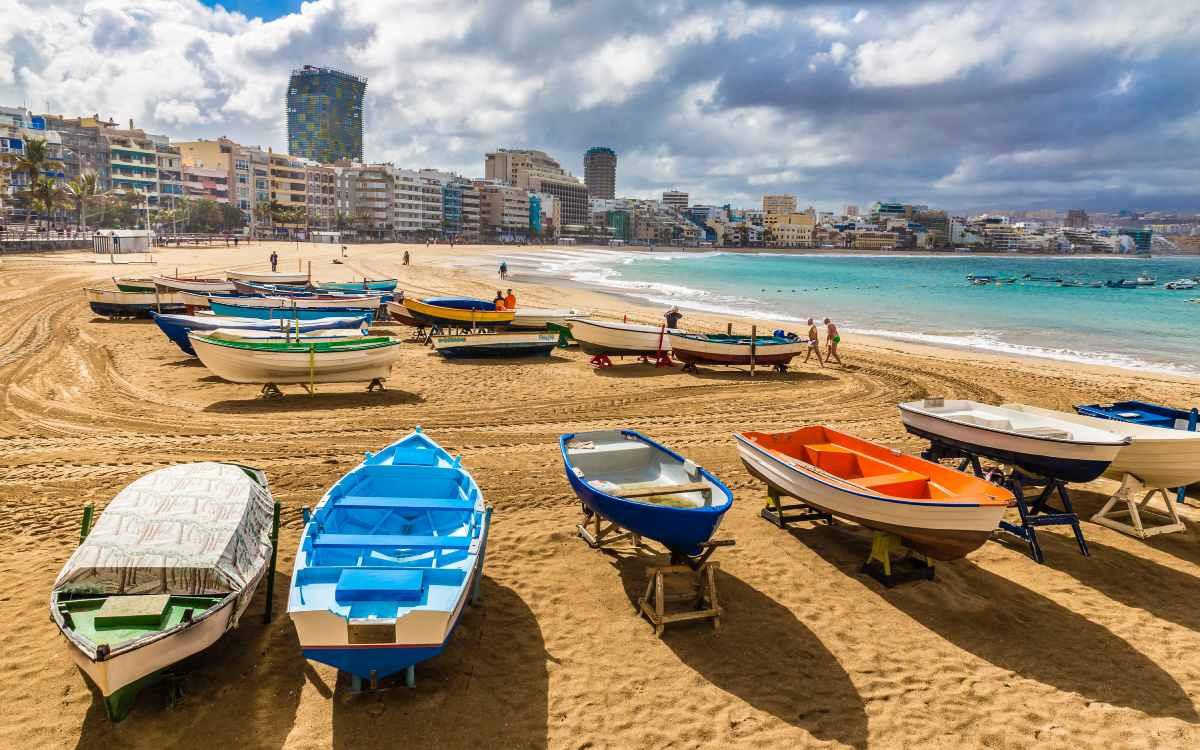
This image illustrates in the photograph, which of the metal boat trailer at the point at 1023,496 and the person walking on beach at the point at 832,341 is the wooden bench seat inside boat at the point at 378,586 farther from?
the person walking on beach at the point at 832,341

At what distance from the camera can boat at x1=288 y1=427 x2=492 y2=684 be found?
5324 millimetres

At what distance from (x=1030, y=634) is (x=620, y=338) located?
45.6ft

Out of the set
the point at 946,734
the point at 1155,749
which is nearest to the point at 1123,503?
the point at 1155,749

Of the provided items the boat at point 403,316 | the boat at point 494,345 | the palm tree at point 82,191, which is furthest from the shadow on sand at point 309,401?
the palm tree at point 82,191

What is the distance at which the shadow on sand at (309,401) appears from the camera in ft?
47.4

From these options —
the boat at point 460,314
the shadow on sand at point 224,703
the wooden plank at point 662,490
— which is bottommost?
the shadow on sand at point 224,703

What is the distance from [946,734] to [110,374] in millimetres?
18798

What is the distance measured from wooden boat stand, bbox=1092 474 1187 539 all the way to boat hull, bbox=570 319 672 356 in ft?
37.4

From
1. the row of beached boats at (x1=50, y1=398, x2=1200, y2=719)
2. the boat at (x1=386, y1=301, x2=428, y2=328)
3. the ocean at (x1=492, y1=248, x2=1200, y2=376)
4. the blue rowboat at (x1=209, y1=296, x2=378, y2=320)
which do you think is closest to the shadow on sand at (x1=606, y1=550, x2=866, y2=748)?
the row of beached boats at (x1=50, y1=398, x2=1200, y2=719)

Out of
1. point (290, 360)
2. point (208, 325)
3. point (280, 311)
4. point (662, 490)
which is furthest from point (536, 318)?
point (662, 490)

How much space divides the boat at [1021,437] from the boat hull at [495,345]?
1227 cm

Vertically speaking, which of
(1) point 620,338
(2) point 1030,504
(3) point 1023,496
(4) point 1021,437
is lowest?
(2) point 1030,504

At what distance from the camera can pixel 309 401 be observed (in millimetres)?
15297

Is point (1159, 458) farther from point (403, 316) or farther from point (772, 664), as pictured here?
point (403, 316)
